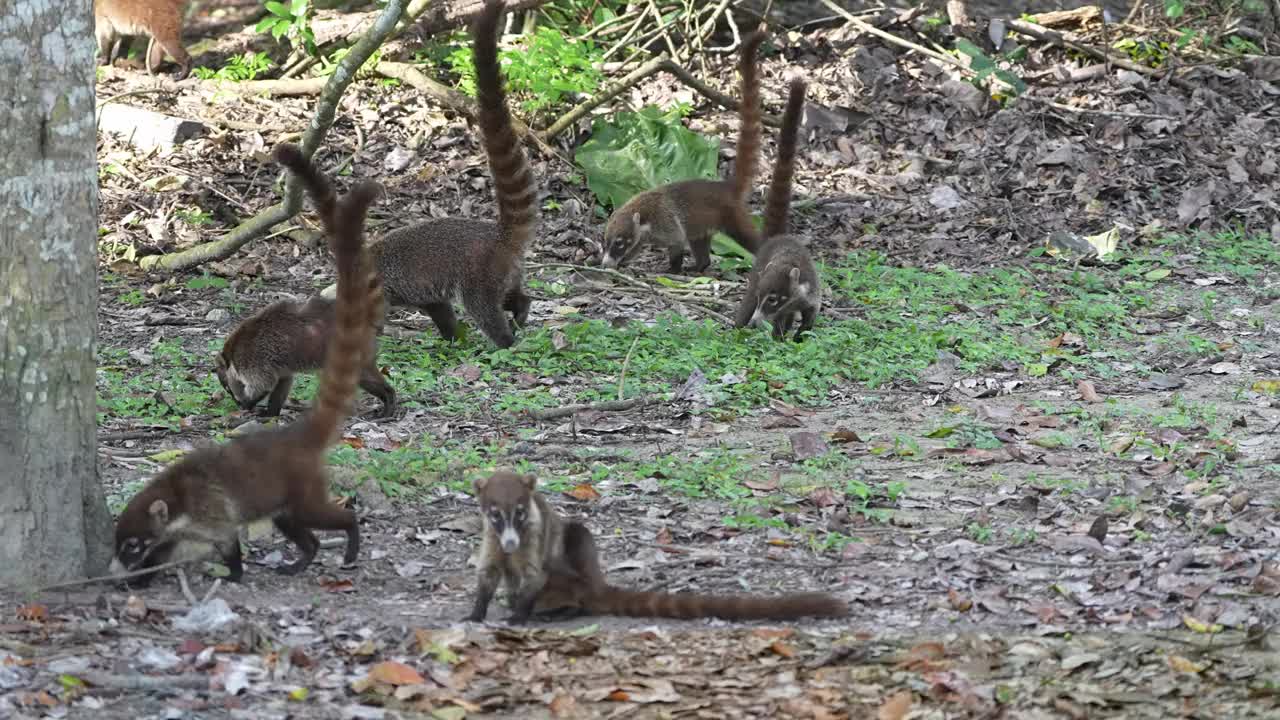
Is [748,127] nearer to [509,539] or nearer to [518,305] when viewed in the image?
[518,305]

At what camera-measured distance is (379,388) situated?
7059mm

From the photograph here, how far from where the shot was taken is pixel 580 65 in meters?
10.7

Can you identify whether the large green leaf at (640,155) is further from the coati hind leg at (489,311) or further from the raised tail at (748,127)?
the coati hind leg at (489,311)

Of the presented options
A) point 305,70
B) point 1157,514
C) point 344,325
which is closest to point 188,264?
point 305,70

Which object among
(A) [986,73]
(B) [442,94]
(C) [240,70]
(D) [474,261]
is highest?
(A) [986,73]

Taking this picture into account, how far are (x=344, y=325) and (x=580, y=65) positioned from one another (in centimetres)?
583

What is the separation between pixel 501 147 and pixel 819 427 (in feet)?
7.29

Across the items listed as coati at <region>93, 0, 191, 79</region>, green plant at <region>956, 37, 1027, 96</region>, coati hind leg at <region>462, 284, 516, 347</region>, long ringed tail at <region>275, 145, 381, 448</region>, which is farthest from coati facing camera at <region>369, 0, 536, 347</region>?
green plant at <region>956, 37, 1027, 96</region>

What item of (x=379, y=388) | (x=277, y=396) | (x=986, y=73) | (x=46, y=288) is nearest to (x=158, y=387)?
(x=277, y=396)

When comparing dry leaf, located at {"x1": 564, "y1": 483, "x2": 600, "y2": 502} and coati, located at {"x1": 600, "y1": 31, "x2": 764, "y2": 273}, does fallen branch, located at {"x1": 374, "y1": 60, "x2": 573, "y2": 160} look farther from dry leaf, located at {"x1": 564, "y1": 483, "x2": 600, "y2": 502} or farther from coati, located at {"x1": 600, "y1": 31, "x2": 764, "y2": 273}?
dry leaf, located at {"x1": 564, "y1": 483, "x2": 600, "y2": 502}

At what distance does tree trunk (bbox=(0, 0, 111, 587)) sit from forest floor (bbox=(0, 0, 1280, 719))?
0.27m

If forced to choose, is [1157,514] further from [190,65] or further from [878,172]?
[190,65]

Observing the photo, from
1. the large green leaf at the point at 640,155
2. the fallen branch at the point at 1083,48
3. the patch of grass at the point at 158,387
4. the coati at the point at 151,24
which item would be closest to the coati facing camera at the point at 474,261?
the patch of grass at the point at 158,387

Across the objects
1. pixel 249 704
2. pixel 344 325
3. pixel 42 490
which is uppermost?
pixel 344 325
